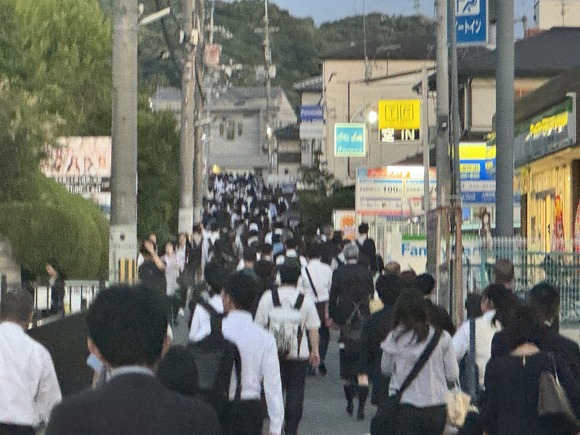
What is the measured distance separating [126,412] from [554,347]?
3.78 meters

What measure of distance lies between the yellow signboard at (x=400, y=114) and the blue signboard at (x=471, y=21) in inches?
595

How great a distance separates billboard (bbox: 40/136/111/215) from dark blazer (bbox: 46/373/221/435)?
17.9m

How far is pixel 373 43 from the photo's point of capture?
274ft

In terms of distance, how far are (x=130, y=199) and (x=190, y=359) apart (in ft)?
38.4

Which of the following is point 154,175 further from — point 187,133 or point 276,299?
point 276,299

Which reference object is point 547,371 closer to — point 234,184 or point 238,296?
point 238,296

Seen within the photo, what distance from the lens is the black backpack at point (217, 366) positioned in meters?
8.08

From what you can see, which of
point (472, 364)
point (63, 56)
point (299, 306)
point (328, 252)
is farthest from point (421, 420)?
point (63, 56)

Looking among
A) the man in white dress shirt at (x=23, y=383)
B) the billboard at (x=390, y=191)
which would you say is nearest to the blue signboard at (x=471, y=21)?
the billboard at (x=390, y=191)

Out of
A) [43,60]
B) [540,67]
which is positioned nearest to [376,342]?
[43,60]

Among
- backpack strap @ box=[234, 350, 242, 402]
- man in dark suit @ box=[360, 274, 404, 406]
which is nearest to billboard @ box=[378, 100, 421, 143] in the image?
man in dark suit @ box=[360, 274, 404, 406]

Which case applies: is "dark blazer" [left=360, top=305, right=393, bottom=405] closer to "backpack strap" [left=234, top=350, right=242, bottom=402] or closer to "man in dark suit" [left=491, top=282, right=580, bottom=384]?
"backpack strap" [left=234, top=350, right=242, bottom=402]

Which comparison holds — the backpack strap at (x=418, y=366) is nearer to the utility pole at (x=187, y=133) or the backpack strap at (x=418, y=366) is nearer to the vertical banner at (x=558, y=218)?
the vertical banner at (x=558, y=218)

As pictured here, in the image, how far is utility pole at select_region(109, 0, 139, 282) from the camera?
17.2 metres
